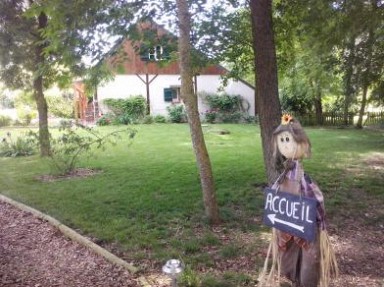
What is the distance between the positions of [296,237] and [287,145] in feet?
2.31

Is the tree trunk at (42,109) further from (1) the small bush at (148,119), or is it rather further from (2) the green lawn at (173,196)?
(1) the small bush at (148,119)

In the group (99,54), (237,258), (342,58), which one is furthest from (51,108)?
(237,258)

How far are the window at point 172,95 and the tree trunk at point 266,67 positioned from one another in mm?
25088

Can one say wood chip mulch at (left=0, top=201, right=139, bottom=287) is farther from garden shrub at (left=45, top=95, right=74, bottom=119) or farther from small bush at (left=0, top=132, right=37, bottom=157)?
garden shrub at (left=45, top=95, right=74, bottom=119)

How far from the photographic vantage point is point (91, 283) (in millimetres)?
4492

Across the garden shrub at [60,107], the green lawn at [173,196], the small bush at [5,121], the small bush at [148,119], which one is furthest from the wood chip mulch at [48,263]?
the garden shrub at [60,107]

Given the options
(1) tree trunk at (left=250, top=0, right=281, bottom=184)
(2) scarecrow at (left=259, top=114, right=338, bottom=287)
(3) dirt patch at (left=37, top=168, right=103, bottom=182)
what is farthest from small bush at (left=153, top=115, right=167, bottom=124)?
(2) scarecrow at (left=259, top=114, right=338, bottom=287)

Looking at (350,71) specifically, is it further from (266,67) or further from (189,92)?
(189,92)

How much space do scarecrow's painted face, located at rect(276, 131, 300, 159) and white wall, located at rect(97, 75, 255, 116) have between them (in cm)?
2614

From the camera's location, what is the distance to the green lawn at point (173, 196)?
5371 mm

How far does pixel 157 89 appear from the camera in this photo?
31047 mm

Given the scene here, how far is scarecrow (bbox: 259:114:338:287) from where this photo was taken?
330 cm

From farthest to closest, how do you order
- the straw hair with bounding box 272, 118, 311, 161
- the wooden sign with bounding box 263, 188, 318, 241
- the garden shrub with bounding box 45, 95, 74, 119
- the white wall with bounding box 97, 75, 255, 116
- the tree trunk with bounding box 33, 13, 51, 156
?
the garden shrub with bounding box 45, 95, 74, 119
the white wall with bounding box 97, 75, 255, 116
the tree trunk with bounding box 33, 13, 51, 156
the straw hair with bounding box 272, 118, 311, 161
the wooden sign with bounding box 263, 188, 318, 241

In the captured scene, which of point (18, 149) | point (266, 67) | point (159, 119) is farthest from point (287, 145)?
point (159, 119)
